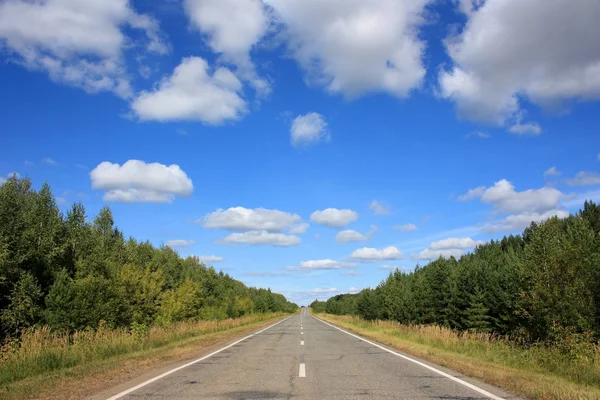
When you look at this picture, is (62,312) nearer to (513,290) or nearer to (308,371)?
(308,371)

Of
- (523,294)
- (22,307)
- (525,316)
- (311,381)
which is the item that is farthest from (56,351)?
(525,316)

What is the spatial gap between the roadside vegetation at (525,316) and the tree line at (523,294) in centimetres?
6

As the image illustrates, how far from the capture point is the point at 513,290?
35000 mm

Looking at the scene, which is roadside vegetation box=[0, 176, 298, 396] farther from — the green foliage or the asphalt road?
the asphalt road

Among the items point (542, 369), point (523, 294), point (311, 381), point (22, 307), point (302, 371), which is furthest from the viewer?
point (22, 307)

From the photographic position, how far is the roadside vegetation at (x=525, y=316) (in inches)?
413

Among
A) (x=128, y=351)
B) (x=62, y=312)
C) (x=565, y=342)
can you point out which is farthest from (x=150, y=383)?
(x=62, y=312)

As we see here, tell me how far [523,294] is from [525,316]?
8592mm

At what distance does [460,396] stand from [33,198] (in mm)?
40298

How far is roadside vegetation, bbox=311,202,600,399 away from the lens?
1050 centimetres

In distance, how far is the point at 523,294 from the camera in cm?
2078

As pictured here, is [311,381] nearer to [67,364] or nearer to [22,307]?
[67,364]

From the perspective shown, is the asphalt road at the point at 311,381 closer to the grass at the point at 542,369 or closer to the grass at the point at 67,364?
the grass at the point at 542,369

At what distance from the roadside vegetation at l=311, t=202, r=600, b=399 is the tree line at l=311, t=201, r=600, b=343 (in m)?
0.06
